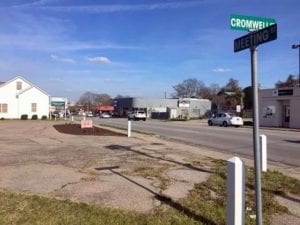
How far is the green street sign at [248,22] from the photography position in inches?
223

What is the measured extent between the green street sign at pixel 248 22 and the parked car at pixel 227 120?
145 ft

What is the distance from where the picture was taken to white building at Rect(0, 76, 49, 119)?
3060 inches

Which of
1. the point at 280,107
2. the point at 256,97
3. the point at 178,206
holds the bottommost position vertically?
the point at 178,206

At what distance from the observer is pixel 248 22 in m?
5.71

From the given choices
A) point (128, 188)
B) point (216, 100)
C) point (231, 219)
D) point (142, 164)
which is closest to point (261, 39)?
point (231, 219)

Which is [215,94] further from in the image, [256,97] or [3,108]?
[256,97]

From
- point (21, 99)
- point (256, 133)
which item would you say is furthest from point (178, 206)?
point (21, 99)

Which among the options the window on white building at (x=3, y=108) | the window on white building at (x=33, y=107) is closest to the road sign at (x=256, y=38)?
the window on white building at (x=3, y=108)

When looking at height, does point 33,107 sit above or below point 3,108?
above

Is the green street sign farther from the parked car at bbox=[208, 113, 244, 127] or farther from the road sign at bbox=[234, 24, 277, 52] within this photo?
the parked car at bbox=[208, 113, 244, 127]

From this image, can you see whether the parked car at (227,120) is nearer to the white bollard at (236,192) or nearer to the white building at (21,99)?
the white building at (21,99)

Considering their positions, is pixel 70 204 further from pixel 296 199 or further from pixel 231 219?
pixel 296 199

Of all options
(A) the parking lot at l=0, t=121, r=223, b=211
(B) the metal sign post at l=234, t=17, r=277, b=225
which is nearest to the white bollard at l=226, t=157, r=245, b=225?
(B) the metal sign post at l=234, t=17, r=277, b=225

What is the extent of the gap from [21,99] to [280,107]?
48.0 metres
